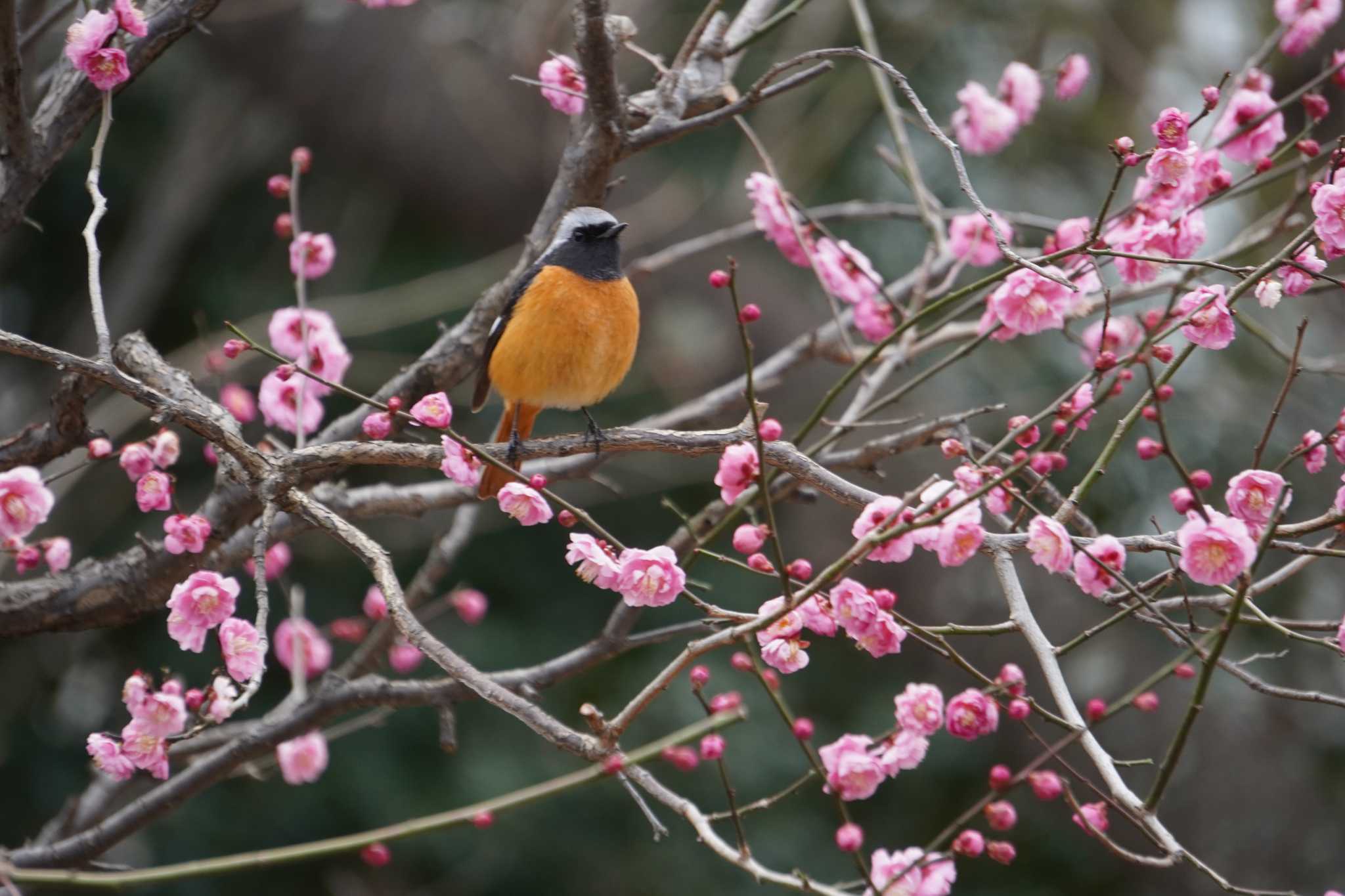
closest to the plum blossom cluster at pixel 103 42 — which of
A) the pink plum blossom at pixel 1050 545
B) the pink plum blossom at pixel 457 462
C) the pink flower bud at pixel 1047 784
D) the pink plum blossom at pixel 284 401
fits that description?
the pink plum blossom at pixel 284 401

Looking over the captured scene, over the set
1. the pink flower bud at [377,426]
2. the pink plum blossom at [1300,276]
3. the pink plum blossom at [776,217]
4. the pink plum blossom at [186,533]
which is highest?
the pink plum blossom at [776,217]

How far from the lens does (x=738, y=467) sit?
2.30 meters

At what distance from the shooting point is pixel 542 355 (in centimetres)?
347

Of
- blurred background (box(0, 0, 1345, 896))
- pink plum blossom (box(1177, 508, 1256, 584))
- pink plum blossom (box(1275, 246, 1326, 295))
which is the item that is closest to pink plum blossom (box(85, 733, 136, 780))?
pink plum blossom (box(1177, 508, 1256, 584))

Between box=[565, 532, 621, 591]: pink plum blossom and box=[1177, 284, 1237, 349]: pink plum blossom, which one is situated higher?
box=[1177, 284, 1237, 349]: pink plum blossom

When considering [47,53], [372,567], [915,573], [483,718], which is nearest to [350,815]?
[483,718]

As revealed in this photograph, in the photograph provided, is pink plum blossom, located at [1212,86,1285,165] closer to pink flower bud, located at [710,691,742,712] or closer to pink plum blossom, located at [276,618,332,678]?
pink flower bud, located at [710,691,742,712]

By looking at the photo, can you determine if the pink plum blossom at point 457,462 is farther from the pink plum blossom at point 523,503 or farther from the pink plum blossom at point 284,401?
the pink plum blossom at point 284,401

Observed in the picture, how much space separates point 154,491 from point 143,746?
1.74 feet

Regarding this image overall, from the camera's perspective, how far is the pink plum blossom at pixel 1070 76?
383 cm

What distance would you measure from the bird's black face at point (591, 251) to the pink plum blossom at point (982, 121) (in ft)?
3.86

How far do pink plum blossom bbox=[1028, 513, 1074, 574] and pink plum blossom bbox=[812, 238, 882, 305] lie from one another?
1544 mm

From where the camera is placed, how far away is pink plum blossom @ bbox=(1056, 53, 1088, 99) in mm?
3826

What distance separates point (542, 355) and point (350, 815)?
3354mm
